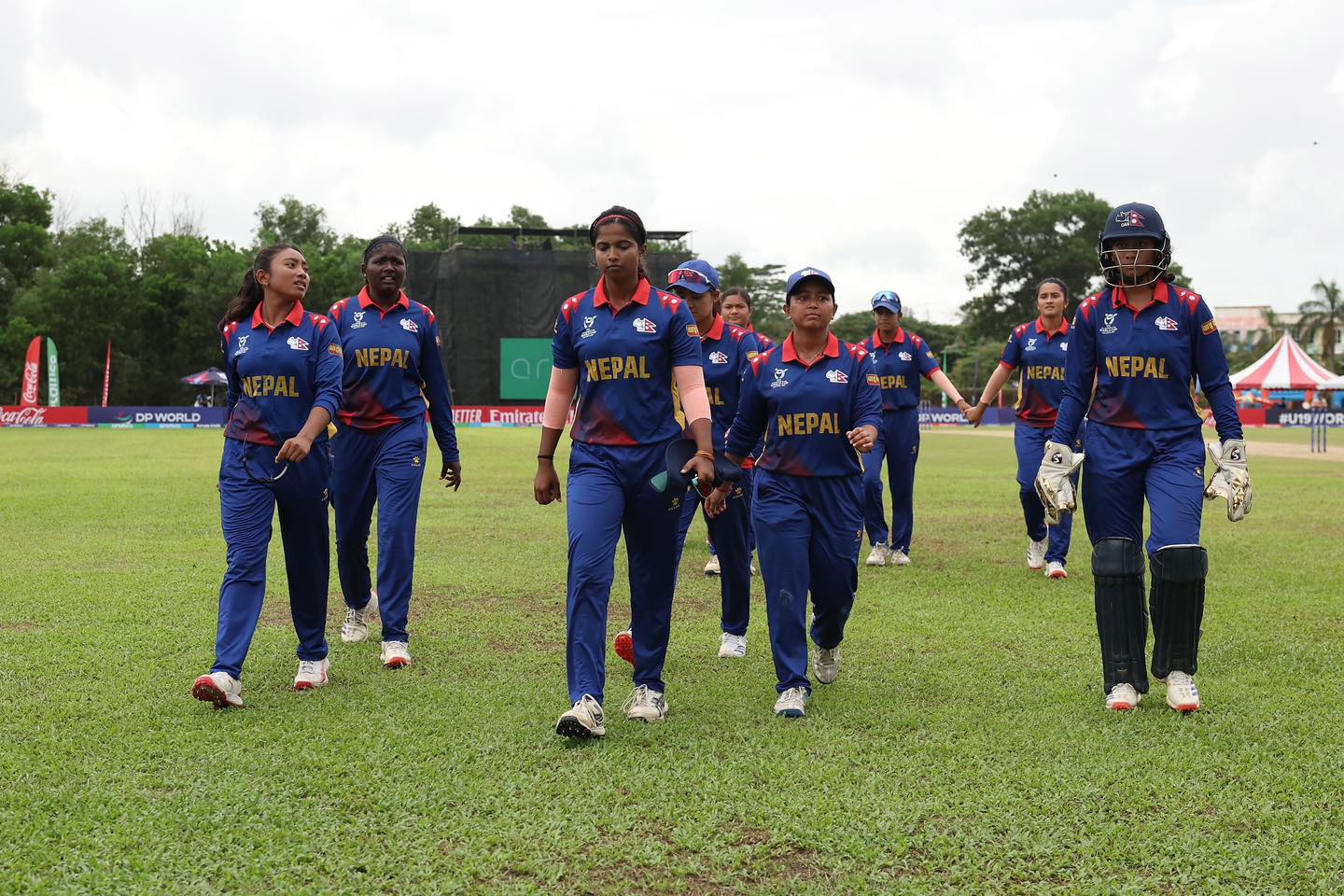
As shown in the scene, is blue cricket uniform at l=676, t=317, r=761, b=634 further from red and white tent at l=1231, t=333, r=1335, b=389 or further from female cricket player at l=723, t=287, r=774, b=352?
red and white tent at l=1231, t=333, r=1335, b=389

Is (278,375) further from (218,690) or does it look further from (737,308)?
(737,308)

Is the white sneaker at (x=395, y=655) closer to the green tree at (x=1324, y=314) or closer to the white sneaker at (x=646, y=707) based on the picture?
the white sneaker at (x=646, y=707)

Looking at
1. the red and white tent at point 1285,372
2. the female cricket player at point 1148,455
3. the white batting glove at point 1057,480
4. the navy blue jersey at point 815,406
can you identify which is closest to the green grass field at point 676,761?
the female cricket player at point 1148,455

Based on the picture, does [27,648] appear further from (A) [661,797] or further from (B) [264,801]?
(A) [661,797]

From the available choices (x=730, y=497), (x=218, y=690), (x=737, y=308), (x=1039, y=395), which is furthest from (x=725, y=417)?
(x=218, y=690)

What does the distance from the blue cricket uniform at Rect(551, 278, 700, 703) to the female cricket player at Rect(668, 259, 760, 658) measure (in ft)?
2.98

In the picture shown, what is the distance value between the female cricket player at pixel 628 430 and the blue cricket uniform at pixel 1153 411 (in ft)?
6.20

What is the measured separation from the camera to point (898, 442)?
10.1m

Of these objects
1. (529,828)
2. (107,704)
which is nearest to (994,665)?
(529,828)

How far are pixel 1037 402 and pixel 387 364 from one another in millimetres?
5291

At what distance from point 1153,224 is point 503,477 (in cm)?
1494

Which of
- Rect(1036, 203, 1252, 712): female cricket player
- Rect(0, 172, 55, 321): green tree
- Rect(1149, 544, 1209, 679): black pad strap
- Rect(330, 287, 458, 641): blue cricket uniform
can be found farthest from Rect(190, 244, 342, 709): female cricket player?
Rect(0, 172, 55, 321): green tree

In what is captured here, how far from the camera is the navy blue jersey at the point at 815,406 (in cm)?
546

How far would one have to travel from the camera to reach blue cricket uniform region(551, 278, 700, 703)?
16.3ft
